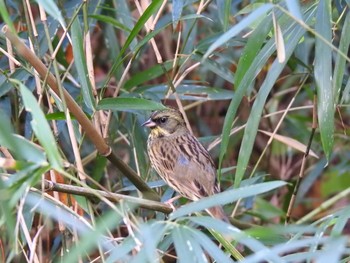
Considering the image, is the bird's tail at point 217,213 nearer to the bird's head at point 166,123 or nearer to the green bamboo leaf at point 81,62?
the green bamboo leaf at point 81,62

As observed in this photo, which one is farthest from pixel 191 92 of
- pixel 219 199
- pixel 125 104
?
pixel 219 199

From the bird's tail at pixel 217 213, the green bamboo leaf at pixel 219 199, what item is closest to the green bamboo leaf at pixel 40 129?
the green bamboo leaf at pixel 219 199

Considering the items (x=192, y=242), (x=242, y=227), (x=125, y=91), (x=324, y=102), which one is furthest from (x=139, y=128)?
(x=192, y=242)

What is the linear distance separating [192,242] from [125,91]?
186cm

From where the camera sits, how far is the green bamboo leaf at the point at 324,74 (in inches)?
117

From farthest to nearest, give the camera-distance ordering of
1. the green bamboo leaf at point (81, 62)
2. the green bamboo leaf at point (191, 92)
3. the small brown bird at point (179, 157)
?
the green bamboo leaf at point (191, 92) < the small brown bird at point (179, 157) < the green bamboo leaf at point (81, 62)

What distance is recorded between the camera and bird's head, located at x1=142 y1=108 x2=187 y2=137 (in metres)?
3.93

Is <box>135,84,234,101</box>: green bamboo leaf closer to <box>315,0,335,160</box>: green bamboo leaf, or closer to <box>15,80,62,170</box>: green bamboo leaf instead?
<box>315,0,335,160</box>: green bamboo leaf

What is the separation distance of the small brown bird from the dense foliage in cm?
7

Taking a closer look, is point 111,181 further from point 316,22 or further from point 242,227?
point 316,22

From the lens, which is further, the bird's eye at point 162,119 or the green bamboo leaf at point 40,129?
the bird's eye at point 162,119

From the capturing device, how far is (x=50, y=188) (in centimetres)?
267

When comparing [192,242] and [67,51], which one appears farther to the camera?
[67,51]

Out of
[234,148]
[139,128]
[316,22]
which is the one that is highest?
[316,22]
